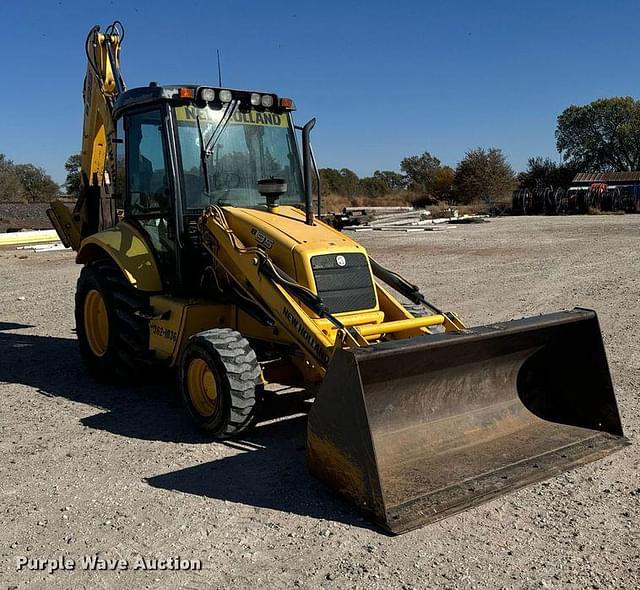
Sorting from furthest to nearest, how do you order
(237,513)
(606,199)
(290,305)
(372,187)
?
(372,187) → (606,199) → (290,305) → (237,513)

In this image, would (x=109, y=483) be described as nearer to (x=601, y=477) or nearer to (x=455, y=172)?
(x=601, y=477)

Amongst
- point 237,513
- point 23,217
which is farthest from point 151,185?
point 23,217

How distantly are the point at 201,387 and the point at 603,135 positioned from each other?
7235 cm

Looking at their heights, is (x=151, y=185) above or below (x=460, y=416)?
above

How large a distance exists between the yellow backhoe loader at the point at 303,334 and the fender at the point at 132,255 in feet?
0.04

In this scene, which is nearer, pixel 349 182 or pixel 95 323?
pixel 95 323

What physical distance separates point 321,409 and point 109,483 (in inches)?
58.1

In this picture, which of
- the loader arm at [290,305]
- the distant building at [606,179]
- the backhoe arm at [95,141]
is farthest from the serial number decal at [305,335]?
the distant building at [606,179]

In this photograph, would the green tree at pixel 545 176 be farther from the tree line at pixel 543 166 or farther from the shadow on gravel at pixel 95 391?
the shadow on gravel at pixel 95 391

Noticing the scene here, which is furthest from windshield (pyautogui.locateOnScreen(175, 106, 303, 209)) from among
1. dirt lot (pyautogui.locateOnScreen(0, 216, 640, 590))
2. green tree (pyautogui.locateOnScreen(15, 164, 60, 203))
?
green tree (pyautogui.locateOnScreen(15, 164, 60, 203))

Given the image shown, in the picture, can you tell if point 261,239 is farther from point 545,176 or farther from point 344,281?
point 545,176

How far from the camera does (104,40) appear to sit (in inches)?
328

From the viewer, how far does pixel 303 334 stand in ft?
16.6

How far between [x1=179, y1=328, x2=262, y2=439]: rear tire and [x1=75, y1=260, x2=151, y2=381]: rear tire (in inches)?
51.0
